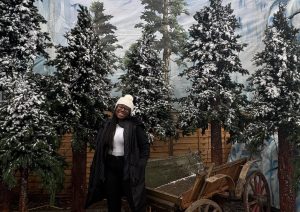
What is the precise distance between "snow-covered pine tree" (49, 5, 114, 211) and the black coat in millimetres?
1428

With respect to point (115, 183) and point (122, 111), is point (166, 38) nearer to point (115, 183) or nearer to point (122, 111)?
point (122, 111)

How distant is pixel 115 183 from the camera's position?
161 inches

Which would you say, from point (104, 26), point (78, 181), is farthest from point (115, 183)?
point (104, 26)

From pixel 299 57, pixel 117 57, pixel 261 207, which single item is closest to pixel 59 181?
pixel 261 207

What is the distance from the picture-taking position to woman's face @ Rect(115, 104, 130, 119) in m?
4.11

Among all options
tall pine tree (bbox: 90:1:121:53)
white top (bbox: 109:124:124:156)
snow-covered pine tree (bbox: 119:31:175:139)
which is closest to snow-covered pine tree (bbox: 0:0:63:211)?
white top (bbox: 109:124:124:156)

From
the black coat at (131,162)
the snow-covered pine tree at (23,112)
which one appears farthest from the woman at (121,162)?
the snow-covered pine tree at (23,112)

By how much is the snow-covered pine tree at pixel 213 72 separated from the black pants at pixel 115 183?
9.43 ft

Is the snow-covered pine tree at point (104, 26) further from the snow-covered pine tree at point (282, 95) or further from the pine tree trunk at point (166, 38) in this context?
the snow-covered pine tree at point (282, 95)

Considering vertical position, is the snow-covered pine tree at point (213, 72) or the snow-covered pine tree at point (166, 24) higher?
the snow-covered pine tree at point (166, 24)

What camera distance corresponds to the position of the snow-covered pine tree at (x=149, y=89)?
6457 millimetres

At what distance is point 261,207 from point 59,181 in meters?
3.47

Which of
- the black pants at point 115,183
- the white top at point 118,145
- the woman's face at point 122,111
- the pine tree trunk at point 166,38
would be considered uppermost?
the pine tree trunk at point 166,38

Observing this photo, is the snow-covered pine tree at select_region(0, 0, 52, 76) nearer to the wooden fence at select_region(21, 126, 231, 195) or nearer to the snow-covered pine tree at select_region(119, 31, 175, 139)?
the snow-covered pine tree at select_region(119, 31, 175, 139)
